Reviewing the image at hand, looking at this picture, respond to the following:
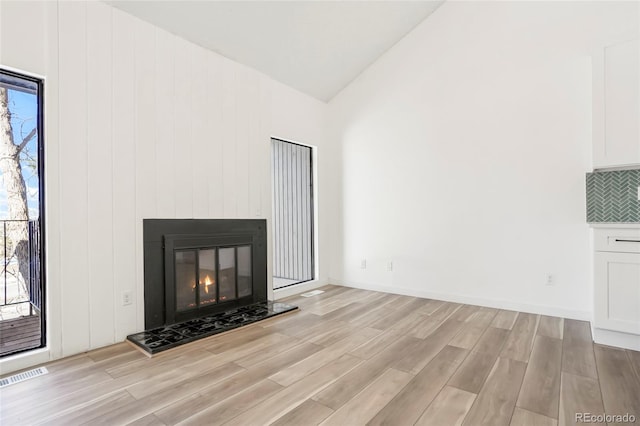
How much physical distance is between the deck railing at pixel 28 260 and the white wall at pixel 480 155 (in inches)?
135

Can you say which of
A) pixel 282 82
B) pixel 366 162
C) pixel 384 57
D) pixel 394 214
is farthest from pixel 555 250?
pixel 282 82

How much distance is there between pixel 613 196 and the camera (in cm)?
296

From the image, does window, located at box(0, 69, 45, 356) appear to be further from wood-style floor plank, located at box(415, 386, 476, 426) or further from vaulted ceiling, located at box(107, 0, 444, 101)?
wood-style floor plank, located at box(415, 386, 476, 426)

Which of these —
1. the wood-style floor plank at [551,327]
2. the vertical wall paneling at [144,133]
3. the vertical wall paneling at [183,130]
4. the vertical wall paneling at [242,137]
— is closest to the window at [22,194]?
the vertical wall paneling at [144,133]

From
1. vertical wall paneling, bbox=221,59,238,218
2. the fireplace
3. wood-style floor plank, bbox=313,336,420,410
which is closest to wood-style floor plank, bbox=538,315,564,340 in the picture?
wood-style floor plank, bbox=313,336,420,410

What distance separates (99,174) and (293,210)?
9.37 ft

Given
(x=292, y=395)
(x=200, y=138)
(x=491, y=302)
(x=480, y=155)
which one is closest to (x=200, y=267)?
(x=200, y=138)

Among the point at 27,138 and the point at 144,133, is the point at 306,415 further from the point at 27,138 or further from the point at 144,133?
the point at 27,138

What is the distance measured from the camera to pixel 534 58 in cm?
334

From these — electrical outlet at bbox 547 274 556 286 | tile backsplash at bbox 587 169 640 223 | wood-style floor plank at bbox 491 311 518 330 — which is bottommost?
wood-style floor plank at bbox 491 311 518 330

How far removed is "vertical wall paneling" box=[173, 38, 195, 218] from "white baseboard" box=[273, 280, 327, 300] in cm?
151

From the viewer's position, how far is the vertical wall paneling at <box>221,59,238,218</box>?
3.48 metres

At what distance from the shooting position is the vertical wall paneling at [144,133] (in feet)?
9.23

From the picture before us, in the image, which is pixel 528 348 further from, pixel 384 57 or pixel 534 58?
pixel 384 57
